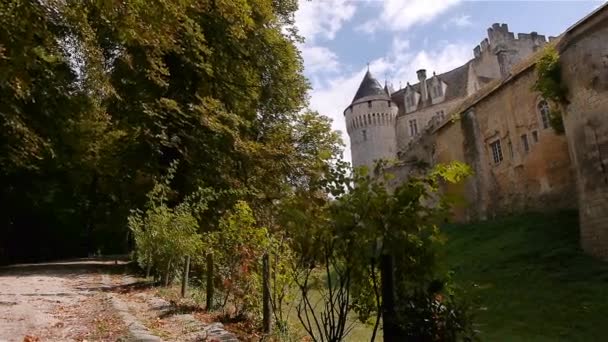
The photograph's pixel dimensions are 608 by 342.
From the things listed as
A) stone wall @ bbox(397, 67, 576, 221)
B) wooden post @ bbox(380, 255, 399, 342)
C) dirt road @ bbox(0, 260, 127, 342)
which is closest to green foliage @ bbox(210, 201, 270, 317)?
dirt road @ bbox(0, 260, 127, 342)

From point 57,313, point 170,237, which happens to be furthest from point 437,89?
point 57,313

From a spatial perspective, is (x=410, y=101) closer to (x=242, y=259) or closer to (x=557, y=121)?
(x=557, y=121)

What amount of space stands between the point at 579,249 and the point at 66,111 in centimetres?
1817

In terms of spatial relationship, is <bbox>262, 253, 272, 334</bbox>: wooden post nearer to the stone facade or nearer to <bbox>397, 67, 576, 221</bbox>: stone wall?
<bbox>397, 67, 576, 221</bbox>: stone wall

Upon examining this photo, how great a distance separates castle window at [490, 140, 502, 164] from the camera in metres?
26.6

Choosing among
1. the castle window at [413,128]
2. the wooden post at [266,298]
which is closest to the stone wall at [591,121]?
the wooden post at [266,298]

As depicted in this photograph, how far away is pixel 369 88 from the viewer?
195 feet

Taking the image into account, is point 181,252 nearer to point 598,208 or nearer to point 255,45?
point 255,45

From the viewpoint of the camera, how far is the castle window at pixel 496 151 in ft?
87.4

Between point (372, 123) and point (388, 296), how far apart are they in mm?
55087

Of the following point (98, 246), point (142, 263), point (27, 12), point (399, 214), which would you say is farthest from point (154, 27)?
point (98, 246)

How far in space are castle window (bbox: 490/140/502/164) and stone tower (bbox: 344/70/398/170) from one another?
29279 millimetres

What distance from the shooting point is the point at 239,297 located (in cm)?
659

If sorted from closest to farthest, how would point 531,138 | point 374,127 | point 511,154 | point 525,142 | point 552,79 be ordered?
point 552,79, point 531,138, point 525,142, point 511,154, point 374,127
